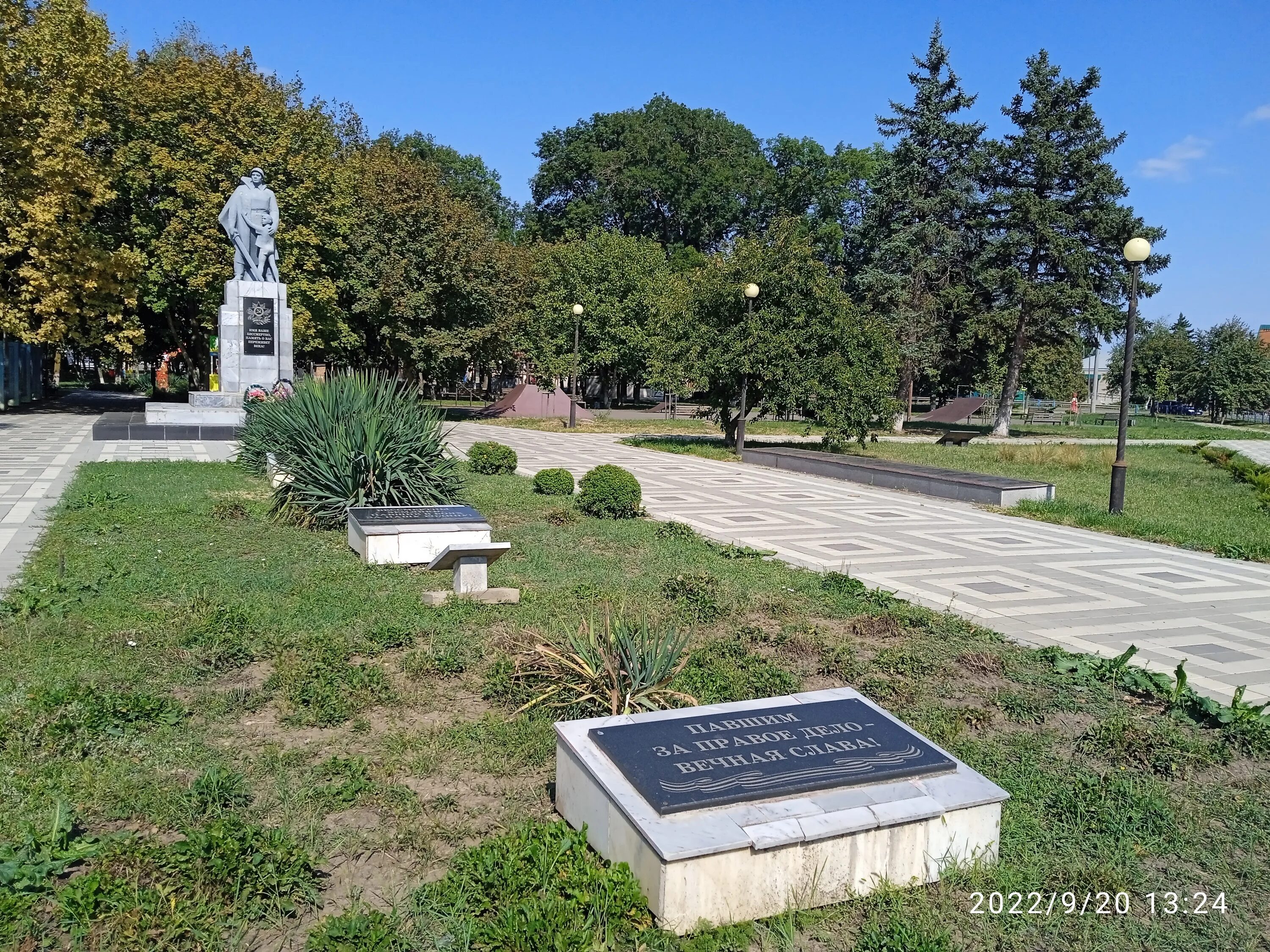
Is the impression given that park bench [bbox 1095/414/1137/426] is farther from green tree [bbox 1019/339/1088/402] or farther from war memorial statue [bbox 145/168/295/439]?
war memorial statue [bbox 145/168/295/439]

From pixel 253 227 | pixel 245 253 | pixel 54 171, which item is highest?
pixel 54 171

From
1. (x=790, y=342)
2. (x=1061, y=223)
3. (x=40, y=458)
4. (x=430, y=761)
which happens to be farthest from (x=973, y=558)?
(x=1061, y=223)

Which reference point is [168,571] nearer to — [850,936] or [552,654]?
[552,654]

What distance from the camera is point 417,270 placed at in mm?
32250

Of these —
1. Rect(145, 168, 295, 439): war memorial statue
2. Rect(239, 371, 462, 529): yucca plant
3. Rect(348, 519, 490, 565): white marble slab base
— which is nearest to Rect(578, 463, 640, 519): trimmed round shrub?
Rect(239, 371, 462, 529): yucca plant

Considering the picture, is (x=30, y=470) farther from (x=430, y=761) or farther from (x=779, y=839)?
(x=779, y=839)

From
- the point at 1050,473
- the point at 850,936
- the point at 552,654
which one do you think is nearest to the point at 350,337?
the point at 1050,473

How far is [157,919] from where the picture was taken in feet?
8.98

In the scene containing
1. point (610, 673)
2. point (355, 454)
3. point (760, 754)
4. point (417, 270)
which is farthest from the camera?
point (417, 270)

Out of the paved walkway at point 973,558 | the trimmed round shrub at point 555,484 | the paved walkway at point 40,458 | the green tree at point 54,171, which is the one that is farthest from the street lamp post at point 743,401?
the green tree at point 54,171

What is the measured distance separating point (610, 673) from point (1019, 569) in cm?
577

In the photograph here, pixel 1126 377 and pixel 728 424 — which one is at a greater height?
pixel 1126 377

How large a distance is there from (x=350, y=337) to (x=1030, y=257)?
22580mm
